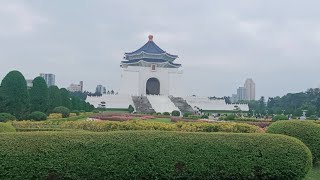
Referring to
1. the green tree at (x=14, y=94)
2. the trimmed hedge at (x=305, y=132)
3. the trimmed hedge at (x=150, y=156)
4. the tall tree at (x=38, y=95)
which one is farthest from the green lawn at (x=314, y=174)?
the tall tree at (x=38, y=95)

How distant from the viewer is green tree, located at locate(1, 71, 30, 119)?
22281 mm

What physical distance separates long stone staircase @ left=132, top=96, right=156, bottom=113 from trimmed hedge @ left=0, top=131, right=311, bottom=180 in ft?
131

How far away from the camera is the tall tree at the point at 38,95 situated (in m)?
25.0

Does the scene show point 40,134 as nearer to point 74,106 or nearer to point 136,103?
point 74,106

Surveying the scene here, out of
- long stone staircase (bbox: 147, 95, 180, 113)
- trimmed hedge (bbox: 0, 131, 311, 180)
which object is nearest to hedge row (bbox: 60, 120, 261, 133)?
trimmed hedge (bbox: 0, 131, 311, 180)

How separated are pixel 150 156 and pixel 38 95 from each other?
19.6 m

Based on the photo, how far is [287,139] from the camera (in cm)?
750

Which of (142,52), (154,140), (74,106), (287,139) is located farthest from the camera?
(142,52)

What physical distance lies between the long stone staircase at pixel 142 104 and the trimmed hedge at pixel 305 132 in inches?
1474

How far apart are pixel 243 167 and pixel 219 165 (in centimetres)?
41

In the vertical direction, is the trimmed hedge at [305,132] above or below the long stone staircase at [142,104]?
below

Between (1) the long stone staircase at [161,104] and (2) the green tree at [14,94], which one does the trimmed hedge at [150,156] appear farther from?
(1) the long stone staircase at [161,104]

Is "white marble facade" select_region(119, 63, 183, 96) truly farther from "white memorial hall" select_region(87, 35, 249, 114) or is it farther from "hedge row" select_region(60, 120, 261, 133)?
"hedge row" select_region(60, 120, 261, 133)

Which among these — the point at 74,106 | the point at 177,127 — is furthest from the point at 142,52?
the point at 177,127
